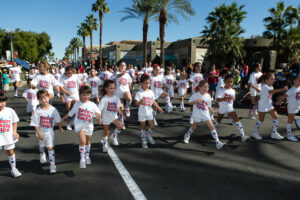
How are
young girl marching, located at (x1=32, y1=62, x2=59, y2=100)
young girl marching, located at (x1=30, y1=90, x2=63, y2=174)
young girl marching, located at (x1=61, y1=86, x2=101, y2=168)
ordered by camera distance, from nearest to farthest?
young girl marching, located at (x1=30, y1=90, x2=63, y2=174)
young girl marching, located at (x1=61, y1=86, x2=101, y2=168)
young girl marching, located at (x1=32, y1=62, x2=59, y2=100)

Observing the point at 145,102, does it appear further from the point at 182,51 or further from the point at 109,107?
the point at 182,51

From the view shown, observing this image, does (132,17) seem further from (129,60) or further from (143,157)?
(129,60)

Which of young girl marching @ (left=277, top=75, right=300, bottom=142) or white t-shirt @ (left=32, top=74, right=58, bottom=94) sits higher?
white t-shirt @ (left=32, top=74, right=58, bottom=94)

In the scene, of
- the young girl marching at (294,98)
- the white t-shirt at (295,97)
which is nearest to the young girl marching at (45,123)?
the young girl marching at (294,98)

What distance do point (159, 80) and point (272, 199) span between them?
5.70 metres

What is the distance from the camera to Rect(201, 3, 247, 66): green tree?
25203 mm

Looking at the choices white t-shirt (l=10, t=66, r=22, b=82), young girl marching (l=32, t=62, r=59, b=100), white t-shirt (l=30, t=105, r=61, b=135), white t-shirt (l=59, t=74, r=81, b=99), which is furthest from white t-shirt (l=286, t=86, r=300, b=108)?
white t-shirt (l=10, t=66, r=22, b=82)

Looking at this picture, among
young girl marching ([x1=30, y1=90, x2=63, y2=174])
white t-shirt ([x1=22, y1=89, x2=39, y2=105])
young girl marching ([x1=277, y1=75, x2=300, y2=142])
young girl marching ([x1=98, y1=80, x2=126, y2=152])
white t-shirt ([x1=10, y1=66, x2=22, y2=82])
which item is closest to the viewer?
young girl marching ([x1=30, y1=90, x2=63, y2=174])

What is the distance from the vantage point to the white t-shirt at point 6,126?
3613 mm

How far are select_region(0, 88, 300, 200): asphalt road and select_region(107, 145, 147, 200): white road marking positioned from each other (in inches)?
2.3

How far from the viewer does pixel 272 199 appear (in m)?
3.03

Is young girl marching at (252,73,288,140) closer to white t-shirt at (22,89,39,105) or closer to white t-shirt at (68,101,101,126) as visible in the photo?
white t-shirt at (68,101,101,126)

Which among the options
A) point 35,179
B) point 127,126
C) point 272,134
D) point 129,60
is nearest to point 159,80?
point 127,126

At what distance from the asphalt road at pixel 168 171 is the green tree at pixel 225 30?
2273cm
